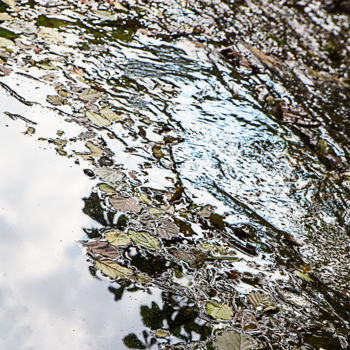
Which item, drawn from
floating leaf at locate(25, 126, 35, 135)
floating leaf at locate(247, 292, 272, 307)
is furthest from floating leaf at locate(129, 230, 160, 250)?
floating leaf at locate(25, 126, 35, 135)

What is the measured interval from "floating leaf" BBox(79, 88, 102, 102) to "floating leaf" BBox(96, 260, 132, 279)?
115cm

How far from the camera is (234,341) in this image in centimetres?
130

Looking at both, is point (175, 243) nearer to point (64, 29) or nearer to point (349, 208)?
point (349, 208)

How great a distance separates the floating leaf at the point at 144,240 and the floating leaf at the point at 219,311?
32 cm

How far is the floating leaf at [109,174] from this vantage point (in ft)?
5.75

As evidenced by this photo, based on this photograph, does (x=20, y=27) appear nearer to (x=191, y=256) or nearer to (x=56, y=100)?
(x=56, y=100)

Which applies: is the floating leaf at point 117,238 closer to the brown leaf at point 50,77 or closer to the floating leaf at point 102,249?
the floating leaf at point 102,249

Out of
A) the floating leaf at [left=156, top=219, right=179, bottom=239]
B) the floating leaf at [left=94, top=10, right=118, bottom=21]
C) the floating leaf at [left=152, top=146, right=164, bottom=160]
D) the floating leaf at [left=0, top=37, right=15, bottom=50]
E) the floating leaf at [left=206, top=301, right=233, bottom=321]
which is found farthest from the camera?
the floating leaf at [left=94, top=10, right=118, bottom=21]

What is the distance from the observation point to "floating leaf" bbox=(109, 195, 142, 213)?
164 cm

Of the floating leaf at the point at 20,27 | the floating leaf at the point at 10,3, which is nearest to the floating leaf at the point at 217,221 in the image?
the floating leaf at the point at 20,27

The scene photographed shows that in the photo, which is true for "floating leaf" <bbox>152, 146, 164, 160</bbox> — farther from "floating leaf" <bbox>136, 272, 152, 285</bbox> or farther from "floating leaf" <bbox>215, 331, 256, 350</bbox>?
"floating leaf" <bbox>215, 331, 256, 350</bbox>

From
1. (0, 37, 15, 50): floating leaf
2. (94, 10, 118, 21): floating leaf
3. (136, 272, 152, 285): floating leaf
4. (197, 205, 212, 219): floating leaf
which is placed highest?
(94, 10, 118, 21): floating leaf

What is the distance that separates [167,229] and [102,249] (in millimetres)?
315

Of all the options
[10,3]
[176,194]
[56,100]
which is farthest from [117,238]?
[10,3]
